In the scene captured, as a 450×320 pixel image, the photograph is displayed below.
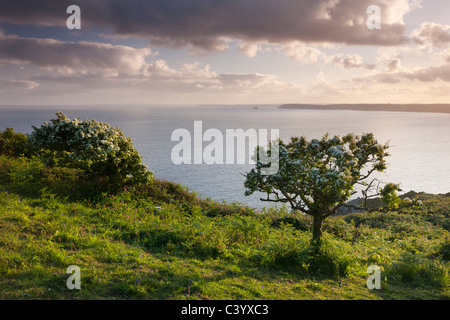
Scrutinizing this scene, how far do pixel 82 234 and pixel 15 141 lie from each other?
16966 millimetres

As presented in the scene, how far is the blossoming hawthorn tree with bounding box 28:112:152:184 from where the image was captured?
614 inches

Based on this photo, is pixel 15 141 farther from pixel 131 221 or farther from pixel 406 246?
pixel 406 246

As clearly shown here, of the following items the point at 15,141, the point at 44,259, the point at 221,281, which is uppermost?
the point at 15,141

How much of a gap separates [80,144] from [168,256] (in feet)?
30.8

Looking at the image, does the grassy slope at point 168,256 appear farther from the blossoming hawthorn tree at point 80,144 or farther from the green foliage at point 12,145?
the green foliage at point 12,145

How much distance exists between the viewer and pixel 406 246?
1455 centimetres

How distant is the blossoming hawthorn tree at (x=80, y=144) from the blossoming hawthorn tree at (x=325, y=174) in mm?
8968

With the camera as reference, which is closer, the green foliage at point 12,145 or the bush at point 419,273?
the bush at point 419,273

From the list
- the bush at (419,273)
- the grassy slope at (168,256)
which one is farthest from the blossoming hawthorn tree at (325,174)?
the bush at (419,273)

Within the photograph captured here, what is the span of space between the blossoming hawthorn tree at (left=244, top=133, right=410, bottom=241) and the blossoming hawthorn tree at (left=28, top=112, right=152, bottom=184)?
8.97 meters

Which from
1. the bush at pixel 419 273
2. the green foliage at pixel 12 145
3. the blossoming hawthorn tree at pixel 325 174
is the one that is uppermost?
the green foliage at pixel 12 145

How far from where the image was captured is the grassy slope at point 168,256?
7766 mm

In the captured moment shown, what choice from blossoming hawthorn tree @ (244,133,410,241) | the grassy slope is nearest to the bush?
the grassy slope
